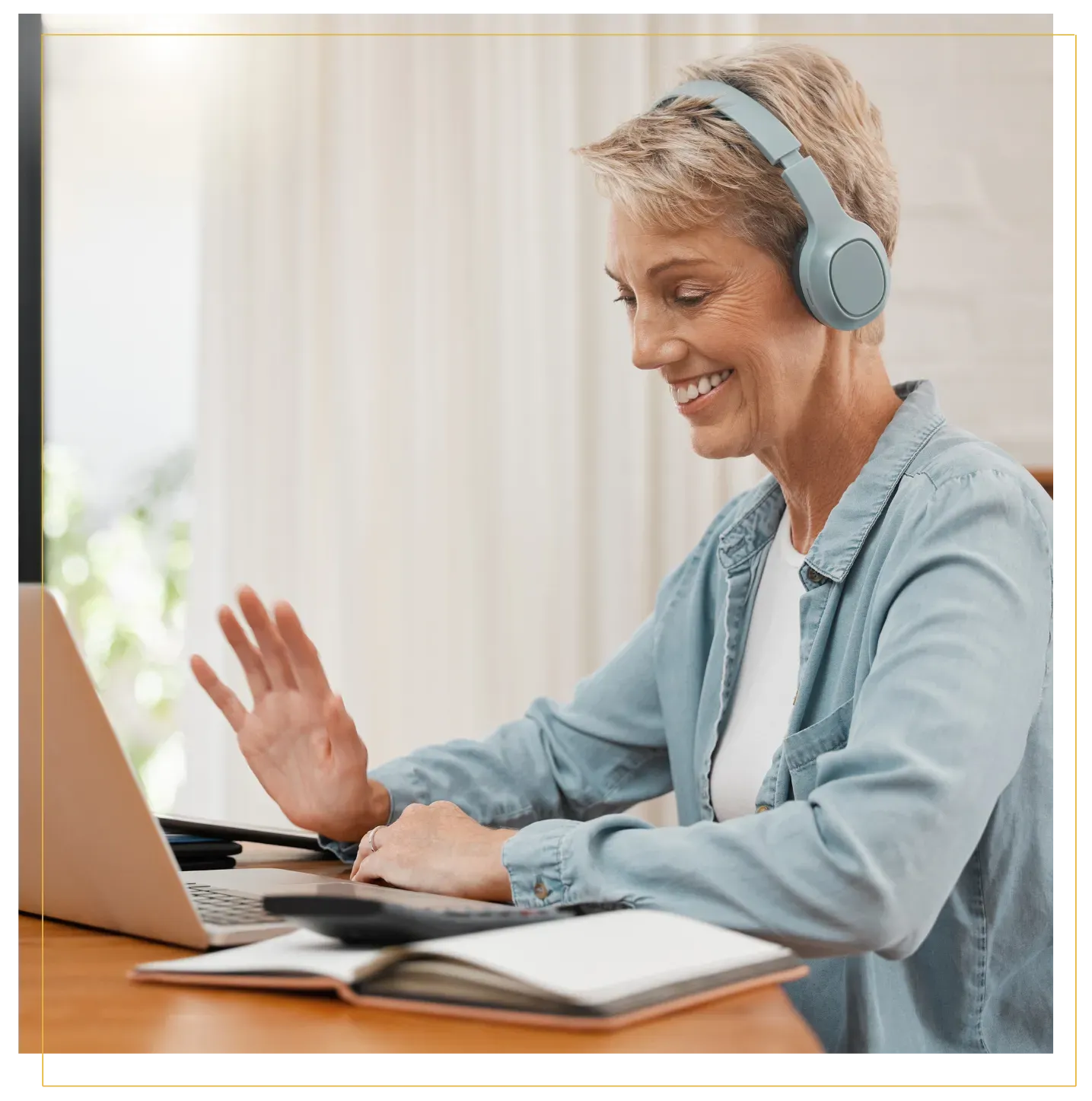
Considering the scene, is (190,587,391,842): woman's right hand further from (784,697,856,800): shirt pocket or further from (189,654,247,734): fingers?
(784,697,856,800): shirt pocket

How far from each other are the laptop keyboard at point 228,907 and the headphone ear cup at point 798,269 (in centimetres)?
61

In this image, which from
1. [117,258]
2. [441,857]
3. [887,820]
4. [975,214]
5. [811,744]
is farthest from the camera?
[117,258]

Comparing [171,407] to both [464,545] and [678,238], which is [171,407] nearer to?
[464,545]

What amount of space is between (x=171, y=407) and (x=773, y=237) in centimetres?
172

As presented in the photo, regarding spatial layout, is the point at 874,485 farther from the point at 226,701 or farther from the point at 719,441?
the point at 226,701

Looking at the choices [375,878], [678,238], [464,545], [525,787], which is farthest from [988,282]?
[375,878]

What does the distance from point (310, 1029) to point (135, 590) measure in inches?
83.1

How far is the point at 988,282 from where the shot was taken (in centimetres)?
185

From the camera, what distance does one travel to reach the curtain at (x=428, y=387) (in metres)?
1.89

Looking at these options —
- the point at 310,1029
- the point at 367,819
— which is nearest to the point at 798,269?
the point at 367,819

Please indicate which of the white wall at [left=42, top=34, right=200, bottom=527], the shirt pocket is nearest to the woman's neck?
the shirt pocket

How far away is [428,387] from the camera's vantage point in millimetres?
1909

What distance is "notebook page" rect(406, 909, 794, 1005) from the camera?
518 millimetres
